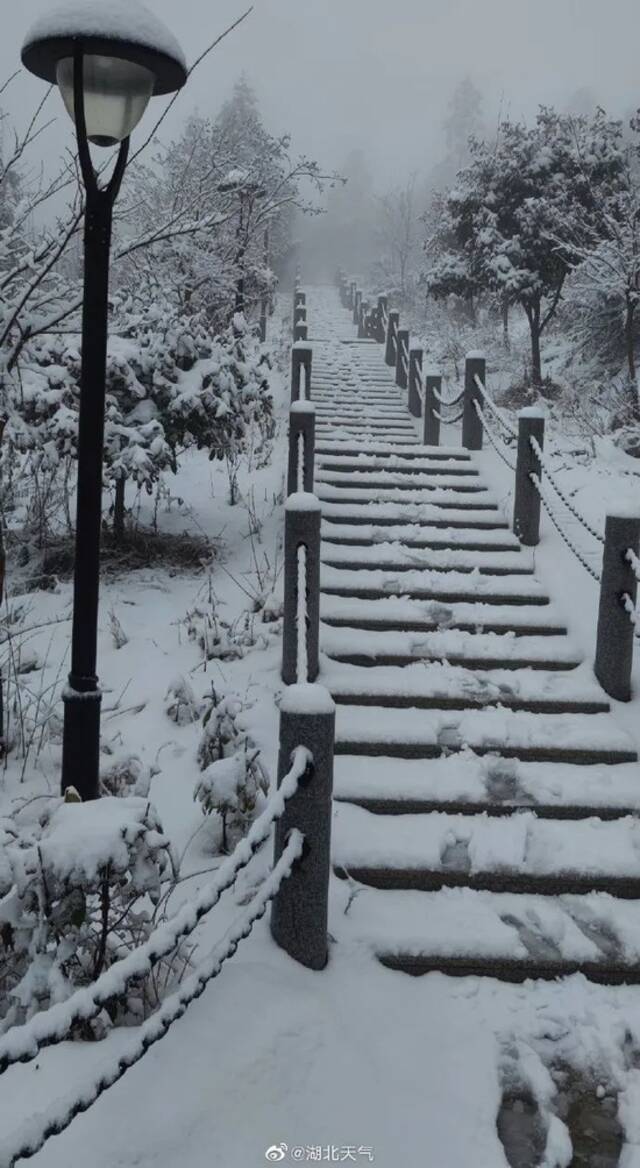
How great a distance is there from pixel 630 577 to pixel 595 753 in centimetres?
100

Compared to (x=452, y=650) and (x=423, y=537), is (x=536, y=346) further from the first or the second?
(x=452, y=650)

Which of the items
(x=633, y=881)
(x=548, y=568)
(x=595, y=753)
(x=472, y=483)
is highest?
(x=472, y=483)

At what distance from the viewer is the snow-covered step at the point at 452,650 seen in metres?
5.50

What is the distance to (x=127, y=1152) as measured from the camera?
→ 246cm

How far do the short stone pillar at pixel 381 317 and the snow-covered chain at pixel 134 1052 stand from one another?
1750 centimetres

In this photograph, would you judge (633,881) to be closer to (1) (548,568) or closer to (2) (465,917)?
(2) (465,917)

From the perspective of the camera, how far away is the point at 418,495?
25.5 ft

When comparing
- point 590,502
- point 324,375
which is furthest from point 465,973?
point 324,375

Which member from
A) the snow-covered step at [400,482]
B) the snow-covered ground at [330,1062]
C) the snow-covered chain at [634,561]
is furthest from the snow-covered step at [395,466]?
the snow-covered ground at [330,1062]

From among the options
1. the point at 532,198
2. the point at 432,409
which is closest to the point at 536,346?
the point at 532,198

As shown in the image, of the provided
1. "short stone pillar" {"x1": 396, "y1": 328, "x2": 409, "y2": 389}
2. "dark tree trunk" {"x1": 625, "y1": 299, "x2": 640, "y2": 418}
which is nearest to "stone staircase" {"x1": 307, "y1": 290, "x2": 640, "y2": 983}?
"dark tree trunk" {"x1": 625, "y1": 299, "x2": 640, "y2": 418}

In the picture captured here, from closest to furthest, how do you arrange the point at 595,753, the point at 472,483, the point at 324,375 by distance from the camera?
the point at 595,753 < the point at 472,483 < the point at 324,375

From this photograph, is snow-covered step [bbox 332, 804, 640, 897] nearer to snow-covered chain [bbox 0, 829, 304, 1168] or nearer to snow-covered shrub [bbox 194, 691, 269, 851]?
snow-covered shrub [bbox 194, 691, 269, 851]

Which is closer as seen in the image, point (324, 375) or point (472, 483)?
point (472, 483)
